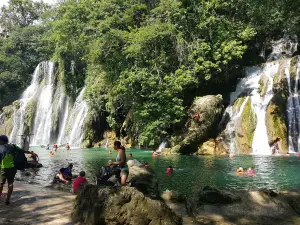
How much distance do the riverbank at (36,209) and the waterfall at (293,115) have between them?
19.4 meters

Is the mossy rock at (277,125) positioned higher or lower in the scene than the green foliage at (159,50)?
lower

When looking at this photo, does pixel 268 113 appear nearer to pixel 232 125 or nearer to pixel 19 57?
pixel 232 125

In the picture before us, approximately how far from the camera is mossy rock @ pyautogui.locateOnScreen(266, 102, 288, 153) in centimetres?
2388

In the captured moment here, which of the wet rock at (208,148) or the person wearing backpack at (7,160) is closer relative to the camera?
the person wearing backpack at (7,160)

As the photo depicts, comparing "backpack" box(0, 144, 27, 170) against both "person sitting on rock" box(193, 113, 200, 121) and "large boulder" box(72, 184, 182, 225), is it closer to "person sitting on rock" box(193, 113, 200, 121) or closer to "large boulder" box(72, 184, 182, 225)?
"large boulder" box(72, 184, 182, 225)

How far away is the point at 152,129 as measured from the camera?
2748cm

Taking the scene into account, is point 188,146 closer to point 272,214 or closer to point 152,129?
point 152,129

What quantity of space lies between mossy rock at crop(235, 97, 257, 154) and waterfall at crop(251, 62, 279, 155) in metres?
0.30

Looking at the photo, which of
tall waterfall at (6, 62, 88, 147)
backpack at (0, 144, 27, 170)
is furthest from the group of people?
tall waterfall at (6, 62, 88, 147)

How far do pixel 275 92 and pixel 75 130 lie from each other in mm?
21834

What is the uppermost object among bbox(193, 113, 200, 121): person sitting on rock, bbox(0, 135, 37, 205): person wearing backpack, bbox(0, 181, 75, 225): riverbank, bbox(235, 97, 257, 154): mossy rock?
bbox(193, 113, 200, 121): person sitting on rock

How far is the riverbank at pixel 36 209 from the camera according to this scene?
6285 mm

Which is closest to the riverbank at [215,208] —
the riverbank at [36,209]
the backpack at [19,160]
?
the riverbank at [36,209]

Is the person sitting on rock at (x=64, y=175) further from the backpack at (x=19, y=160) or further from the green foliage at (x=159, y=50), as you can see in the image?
the green foliage at (x=159, y=50)
